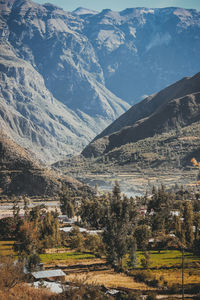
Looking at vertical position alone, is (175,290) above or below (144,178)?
below

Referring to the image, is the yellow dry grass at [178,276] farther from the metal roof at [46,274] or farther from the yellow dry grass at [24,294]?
the yellow dry grass at [24,294]

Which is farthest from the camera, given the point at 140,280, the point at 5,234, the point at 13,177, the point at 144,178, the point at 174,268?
the point at 144,178

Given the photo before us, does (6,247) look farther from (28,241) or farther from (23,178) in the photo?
(23,178)

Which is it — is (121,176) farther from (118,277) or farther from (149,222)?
(118,277)

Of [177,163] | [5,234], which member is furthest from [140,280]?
[177,163]

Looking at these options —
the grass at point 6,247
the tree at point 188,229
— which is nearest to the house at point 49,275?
the grass at point 6,247
